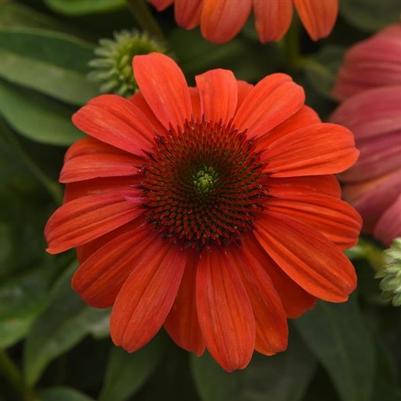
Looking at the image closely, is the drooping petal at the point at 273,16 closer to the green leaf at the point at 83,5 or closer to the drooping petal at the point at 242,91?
the drooping petal at the point at 242,91

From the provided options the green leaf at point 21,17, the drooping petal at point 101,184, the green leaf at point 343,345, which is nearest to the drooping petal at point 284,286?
the drooping petal at point 101,184

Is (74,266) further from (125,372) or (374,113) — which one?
(374,113)

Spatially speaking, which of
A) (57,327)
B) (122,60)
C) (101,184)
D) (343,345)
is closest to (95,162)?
(101,184)

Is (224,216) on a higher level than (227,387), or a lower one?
higher

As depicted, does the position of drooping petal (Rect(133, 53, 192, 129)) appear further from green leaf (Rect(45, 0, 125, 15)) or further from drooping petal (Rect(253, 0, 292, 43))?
green leaf (Rect(45, 0, 125, 15))

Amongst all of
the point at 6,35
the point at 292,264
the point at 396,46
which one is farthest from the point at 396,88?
the point at 6,35

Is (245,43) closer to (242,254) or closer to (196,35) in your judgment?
(196,35)
